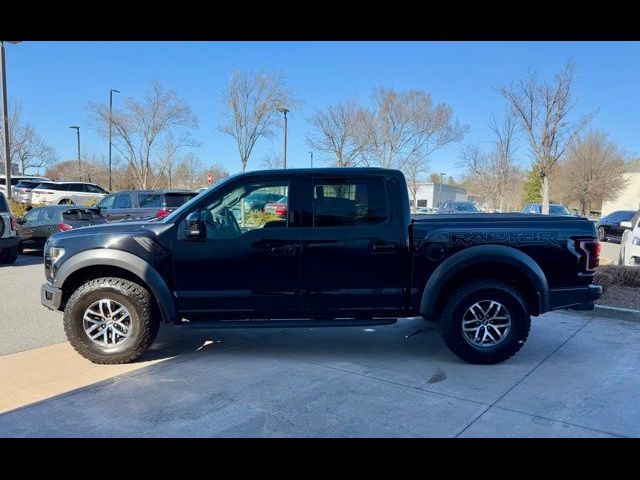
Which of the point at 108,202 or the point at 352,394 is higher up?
the point at 108,202

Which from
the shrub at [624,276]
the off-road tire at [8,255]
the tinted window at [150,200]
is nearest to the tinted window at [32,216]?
the off-road tire at [8,255]

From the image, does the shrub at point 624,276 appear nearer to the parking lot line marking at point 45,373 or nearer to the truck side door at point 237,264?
the truck side door at point 237,264

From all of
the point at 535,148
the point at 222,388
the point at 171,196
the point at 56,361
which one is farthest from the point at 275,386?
the point at 535,148

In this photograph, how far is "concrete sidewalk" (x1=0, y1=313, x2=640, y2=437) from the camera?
3256 mm

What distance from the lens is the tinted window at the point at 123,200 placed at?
1409cm

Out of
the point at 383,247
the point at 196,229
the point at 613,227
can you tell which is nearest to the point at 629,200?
the point at 613,227

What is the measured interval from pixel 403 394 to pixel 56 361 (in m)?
3.57

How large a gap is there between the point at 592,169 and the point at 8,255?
1616 inches

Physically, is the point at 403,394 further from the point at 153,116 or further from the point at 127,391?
the point at 153,116

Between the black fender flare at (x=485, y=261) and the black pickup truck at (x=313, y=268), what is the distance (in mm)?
12

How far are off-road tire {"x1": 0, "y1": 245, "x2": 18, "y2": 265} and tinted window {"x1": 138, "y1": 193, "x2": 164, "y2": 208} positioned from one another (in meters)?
3.94

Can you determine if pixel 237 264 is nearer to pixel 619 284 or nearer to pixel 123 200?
pixel 619 284

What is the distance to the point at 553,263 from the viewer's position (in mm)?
4559

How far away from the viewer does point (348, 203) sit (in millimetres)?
4602
